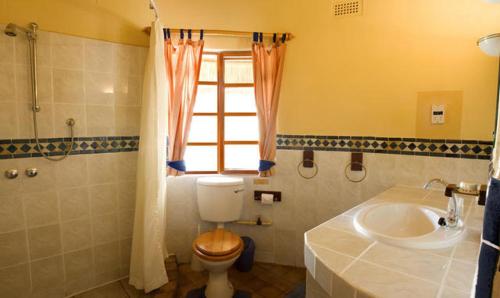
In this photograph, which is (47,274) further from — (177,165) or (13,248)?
(177,165)

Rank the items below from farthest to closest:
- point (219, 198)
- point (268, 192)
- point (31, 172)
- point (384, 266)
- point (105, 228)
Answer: point (268, 192), point (219, 198), point (105, 228), point (31, 172), point (384, 266)

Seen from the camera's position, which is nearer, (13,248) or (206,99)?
(13,248)

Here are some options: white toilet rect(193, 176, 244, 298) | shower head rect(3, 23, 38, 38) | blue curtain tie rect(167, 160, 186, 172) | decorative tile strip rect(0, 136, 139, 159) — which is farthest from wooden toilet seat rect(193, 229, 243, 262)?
shower head rect(3, 23, 38, 38)

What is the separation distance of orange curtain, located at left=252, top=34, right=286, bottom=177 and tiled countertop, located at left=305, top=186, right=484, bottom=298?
123 centimetres

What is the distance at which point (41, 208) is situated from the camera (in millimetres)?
1953

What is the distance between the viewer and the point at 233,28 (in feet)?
8.00

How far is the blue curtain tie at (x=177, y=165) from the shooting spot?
Result: 2387mm

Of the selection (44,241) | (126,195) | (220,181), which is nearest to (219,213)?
(220,181)

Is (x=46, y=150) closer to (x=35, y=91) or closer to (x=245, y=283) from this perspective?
(x=35, y=91)

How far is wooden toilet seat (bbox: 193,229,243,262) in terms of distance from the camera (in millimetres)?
1872

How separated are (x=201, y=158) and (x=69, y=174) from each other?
3.51 feet

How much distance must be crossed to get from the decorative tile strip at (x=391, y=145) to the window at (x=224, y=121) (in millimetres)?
357

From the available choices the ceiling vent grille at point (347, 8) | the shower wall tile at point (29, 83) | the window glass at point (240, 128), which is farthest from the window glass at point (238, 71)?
the shower wall tile at point (29, 83)

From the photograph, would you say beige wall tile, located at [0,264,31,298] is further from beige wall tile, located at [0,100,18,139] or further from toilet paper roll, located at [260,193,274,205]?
toilet paper roll, located at [260,193,274,205]
